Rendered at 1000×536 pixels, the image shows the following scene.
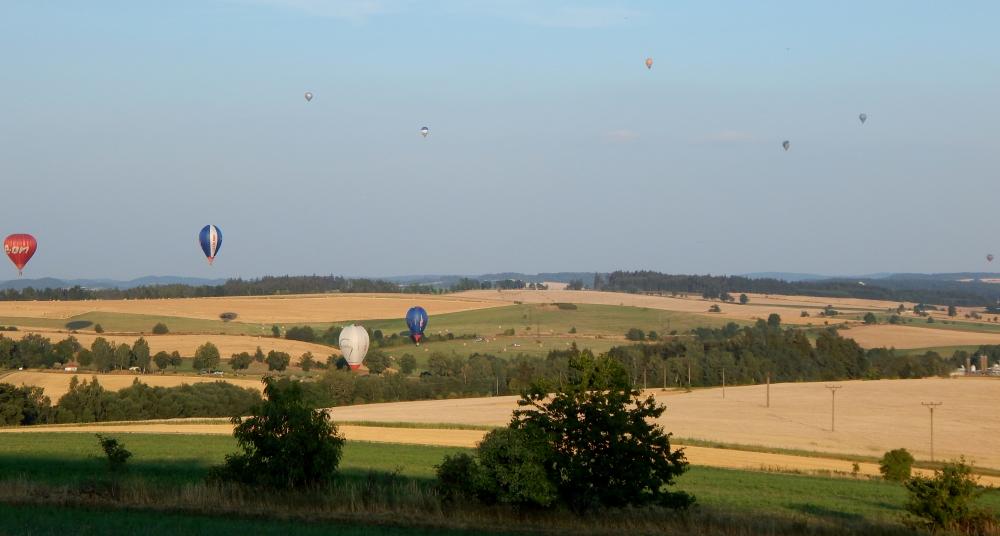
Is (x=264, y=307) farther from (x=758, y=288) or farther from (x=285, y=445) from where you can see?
(x=758, y=288)

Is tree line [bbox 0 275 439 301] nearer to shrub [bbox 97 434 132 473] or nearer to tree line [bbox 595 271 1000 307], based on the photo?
tree line [bbox 595 271 1000 307]

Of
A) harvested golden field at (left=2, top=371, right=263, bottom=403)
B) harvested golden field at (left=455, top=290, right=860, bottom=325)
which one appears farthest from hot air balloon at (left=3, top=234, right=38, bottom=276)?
harvested golden field at (left=455, top=290, right=860, bottom=325)

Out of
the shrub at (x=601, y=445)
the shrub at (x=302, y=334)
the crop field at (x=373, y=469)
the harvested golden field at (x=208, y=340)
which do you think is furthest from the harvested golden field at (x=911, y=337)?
the shrub at (x=601, y=445)

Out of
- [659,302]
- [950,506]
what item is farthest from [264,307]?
[950,506]

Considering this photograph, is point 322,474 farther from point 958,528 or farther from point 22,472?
point 958,528


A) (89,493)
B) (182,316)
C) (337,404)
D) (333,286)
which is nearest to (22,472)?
(89,493)
